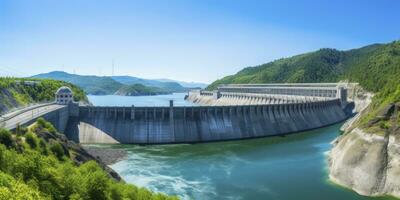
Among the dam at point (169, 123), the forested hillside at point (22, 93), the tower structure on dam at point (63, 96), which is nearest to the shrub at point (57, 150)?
the dam at point (169, 123)

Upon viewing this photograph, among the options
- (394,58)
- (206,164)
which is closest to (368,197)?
(206,164)

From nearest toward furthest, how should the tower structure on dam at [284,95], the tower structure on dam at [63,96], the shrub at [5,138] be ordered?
the shrub at [5,138] < the tower structure on dam at [63,96] < the tower structure on dam at [284,95]

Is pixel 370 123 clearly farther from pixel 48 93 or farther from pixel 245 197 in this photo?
pixel 48 93

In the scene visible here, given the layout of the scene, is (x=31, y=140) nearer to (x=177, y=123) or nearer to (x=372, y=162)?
(x=372, y=162)

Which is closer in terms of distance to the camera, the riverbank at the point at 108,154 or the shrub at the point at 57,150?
the shrub at the point at 57,150

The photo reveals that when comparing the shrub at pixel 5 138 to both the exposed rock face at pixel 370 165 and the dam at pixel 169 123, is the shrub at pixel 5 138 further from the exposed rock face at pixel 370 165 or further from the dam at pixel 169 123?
the exposed rock face at pixel 370 165
